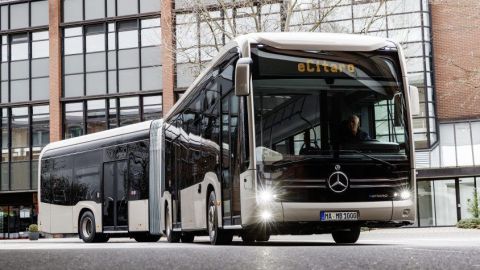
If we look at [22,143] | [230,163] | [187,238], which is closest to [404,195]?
[230,163]

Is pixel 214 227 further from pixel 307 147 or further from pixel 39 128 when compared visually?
pixel 39 128

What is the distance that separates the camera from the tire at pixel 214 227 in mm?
14219

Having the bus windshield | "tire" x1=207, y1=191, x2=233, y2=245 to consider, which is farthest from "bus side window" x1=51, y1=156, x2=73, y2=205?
the bus windshield

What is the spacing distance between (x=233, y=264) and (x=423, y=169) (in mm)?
32159

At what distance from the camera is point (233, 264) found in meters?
6.68

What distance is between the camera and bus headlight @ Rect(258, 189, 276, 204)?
12688mm

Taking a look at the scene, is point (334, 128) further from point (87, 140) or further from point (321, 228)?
point (87, 140)

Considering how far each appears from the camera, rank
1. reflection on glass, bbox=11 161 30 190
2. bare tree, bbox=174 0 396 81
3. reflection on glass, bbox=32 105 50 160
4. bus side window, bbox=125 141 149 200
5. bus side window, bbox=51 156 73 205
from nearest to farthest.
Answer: bus side window, bbox=125 141 149 200, bus side window, bbox=51 156 73 205, bare tree, bbox=174 0 396 81, reflection on glass, bbox=11 161 30 190, reflection on glass, bbox=32 105 50 160

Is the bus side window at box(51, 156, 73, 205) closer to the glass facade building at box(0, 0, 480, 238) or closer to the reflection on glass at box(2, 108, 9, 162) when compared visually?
the glass facade building at box(0, 0, 480, 238)

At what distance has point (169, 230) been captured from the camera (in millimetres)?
18891

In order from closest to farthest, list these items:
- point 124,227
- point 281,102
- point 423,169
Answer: point 281,102
point 124,227
point 423,169

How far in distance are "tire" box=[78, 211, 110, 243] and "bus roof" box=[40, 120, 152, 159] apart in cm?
202

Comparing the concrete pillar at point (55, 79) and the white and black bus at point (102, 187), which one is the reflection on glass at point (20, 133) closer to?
the concrete pillar at point (55, 79)

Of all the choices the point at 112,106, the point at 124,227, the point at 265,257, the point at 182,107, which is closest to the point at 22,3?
the point at 112,106
